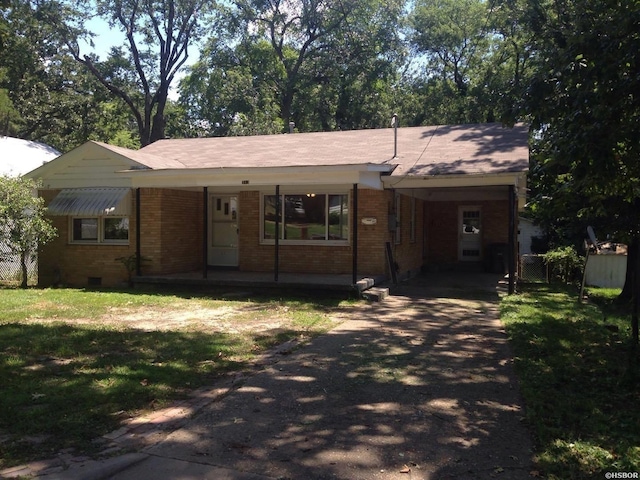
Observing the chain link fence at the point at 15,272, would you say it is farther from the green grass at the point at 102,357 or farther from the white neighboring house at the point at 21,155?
the white neighboring house at the point at 21,155

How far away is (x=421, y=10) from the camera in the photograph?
33.2 m

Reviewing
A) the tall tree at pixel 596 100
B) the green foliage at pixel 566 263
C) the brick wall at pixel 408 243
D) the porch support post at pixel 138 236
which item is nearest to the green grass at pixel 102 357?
the porch support post at pixel 138 236

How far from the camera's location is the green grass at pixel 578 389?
12.9 ft

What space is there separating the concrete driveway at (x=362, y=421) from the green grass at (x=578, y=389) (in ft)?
0.59

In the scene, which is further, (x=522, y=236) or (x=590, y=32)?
(x=522, y=236)

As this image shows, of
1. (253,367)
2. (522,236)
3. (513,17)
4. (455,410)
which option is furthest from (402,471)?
(522,236)

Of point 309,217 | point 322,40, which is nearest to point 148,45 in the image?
point 322,40

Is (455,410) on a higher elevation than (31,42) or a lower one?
lower

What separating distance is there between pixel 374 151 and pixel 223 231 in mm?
4888

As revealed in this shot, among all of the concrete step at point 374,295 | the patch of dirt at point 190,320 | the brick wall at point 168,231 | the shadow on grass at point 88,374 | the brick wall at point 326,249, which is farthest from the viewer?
the brick wall at point 168,231

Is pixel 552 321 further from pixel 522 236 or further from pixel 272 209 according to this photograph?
pixel 522 236

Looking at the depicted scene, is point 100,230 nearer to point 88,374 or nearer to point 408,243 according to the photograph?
point 408,243

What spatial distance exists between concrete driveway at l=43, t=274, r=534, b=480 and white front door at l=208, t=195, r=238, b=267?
8317 mm

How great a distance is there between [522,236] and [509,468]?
2741cm
